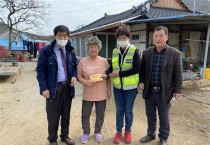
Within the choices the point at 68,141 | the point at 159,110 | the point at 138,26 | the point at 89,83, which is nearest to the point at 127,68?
the point at 89,83

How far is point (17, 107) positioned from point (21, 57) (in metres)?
15.8

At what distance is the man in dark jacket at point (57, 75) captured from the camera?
113 inches

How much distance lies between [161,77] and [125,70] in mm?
506

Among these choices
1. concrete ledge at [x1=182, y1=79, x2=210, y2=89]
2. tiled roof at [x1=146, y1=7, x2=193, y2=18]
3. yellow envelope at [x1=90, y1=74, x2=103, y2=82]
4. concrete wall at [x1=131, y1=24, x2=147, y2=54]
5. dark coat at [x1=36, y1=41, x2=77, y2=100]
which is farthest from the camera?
tiled roof at [x1=146, y1=7, x2=193, y2=18]

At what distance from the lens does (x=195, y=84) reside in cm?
732

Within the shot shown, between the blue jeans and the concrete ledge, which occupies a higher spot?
the blue jeans

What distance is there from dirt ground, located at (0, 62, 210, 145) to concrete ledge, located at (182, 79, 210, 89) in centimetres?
77

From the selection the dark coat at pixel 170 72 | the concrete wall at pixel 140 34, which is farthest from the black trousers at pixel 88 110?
the concrete wall at pixel 140 34

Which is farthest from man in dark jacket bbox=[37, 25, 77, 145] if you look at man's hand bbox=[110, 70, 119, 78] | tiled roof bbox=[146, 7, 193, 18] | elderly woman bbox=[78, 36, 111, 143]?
tiled roof bbox=[146, 7, 193, 18]

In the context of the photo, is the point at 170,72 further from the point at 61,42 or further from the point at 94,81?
the point at 61,42

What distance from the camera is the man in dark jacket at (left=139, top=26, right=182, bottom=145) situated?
9.71 feet

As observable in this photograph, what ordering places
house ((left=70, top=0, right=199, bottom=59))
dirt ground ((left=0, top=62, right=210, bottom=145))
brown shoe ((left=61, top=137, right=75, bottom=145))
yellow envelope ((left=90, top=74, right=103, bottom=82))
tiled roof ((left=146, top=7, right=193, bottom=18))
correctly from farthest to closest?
tiled roof ((left=146, top=7, right=193, bottom=18)) → house ((left=70, top=0, right=199, bottom=59)) → dirt ground ((left=0, top=62, right=210, bottom=145)) → brown shoe ((left=61, top=137, right=75, bottom=145)) → yellow envelope ((left=90, top=74, right=103, bottom=82))

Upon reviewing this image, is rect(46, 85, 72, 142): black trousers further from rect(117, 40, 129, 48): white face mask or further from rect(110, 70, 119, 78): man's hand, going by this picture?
rect(117, 40, 129, 48): white face mask

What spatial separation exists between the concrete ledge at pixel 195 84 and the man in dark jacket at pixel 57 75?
5.12 m
